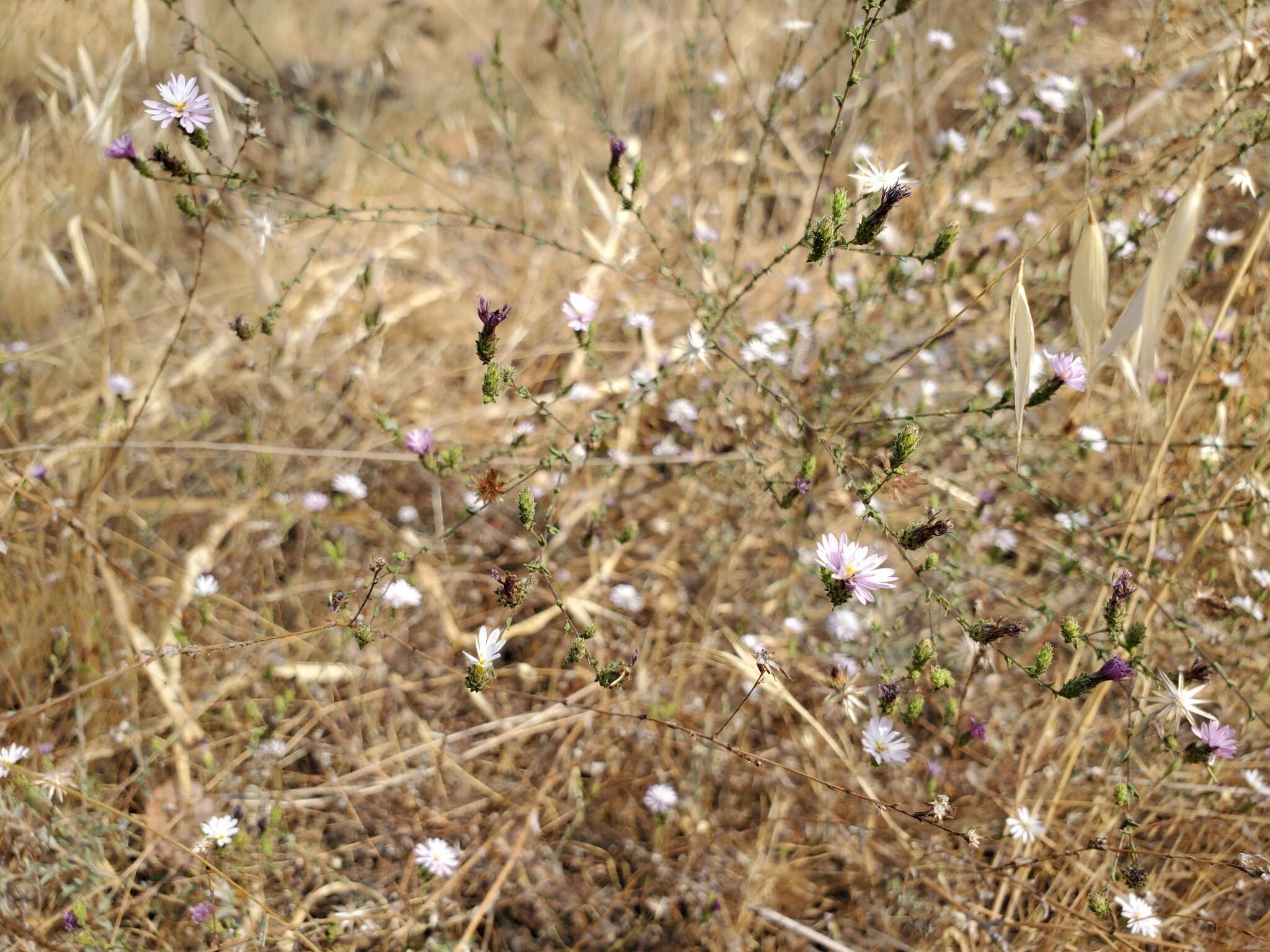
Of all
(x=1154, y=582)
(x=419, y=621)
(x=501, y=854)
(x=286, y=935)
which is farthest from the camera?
(x=419, y=621)

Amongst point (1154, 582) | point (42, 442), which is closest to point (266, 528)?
point (42, 442)

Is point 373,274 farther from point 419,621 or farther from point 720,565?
point 720,565

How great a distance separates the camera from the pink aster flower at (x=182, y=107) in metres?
1.43

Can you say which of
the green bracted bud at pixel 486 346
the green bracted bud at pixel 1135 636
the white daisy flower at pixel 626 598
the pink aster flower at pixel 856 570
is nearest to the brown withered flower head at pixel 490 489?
the green bracted bud at pixel 486 346

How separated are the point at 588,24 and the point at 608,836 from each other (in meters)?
3.62

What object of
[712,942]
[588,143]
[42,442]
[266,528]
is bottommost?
[712,942]

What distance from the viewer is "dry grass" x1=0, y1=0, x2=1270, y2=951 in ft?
5.24

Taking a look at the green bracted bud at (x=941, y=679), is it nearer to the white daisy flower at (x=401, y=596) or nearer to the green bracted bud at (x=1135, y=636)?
the green bracted bud at (x=1135, y=636)

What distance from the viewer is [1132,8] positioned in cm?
404

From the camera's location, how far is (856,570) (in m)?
1.28

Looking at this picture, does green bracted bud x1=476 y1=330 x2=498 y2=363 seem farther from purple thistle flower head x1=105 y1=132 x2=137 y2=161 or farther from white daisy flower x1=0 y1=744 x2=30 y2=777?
white daisy flower x1=0 y1=744 x2=30 y2=777

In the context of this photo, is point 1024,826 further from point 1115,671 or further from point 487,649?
point 487,649

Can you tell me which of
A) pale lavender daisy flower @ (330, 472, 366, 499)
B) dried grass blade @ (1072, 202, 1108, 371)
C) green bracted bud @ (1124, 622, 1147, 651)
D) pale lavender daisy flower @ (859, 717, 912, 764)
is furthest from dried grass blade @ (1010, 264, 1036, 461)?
pale lavender daisy flower @ (330, 472, 366, 499)

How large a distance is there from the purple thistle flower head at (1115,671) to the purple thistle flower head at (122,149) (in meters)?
1.86
